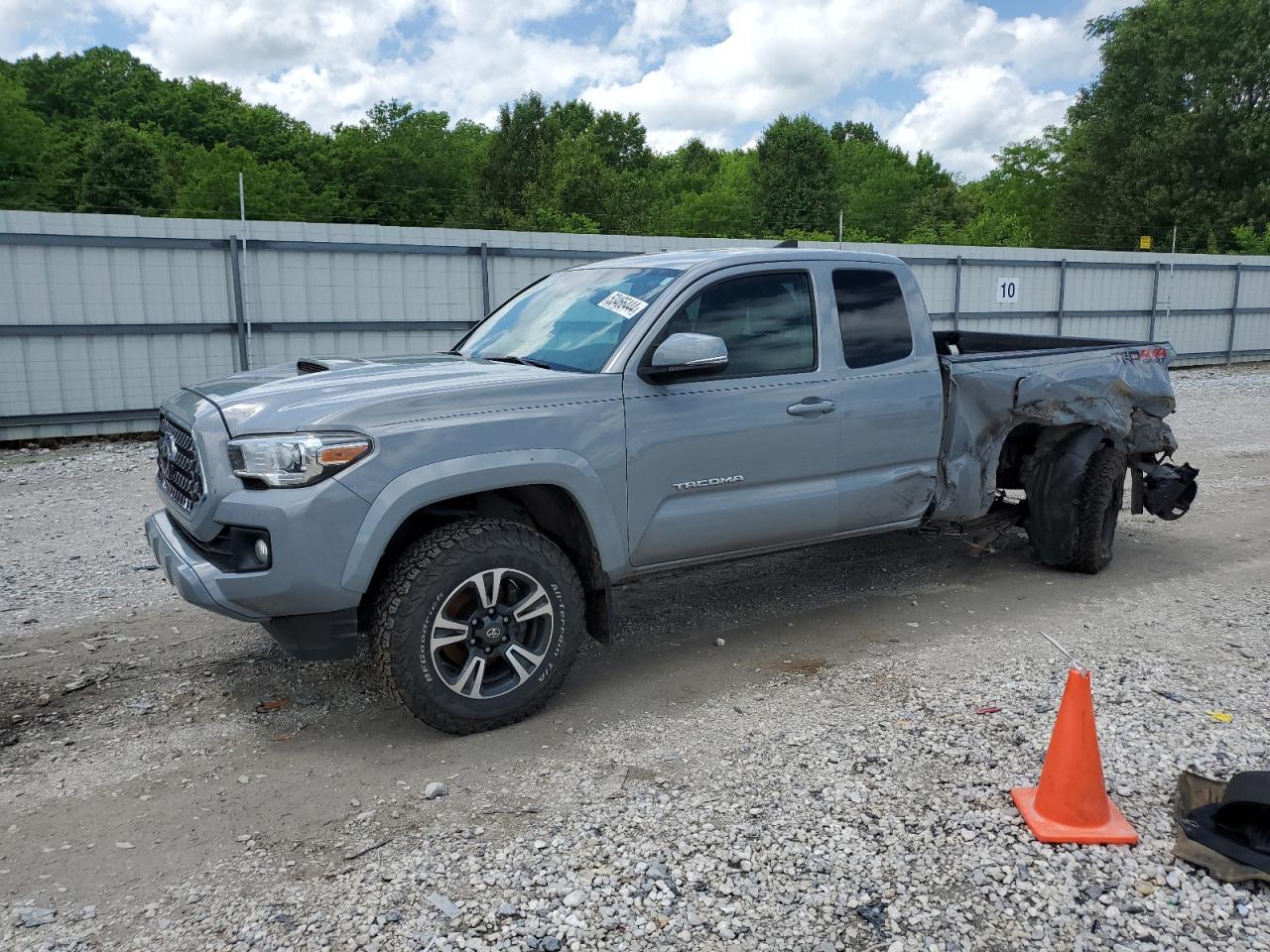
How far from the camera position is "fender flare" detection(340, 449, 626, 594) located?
3.67 m

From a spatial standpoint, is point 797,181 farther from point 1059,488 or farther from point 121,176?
point 1059,488

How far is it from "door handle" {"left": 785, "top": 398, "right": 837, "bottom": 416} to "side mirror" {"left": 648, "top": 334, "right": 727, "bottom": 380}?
2.02ft

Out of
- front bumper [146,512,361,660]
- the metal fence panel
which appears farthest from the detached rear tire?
the metal fence panel

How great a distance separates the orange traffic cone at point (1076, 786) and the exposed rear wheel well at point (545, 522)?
1.86m

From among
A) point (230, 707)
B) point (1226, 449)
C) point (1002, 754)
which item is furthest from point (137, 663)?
point (1226, 449)

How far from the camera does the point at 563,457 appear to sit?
13.3 feet

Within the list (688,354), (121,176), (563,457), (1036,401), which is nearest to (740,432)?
(688,354)

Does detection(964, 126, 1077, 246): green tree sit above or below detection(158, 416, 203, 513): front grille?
above

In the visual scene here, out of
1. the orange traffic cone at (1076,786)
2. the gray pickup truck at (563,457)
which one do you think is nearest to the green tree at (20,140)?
the gray pickup truck at (563,457)

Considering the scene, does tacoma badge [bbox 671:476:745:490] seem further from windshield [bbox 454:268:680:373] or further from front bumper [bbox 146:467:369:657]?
front bumper [bbox 146:467:369:657]

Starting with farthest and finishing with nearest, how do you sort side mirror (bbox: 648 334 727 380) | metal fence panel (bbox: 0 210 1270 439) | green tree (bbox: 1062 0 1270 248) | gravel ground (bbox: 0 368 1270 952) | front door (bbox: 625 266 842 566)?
green tree (bbox: 1062 0 1270 248) → metal fence panel (bbox: 0 210 1270 439) → front door (bbox: 625 266 842 566) → side mirror (bbox: 648 334 727 380) → gravel ground (bbox: 0 368 1270 952)

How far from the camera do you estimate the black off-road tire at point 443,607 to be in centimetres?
378

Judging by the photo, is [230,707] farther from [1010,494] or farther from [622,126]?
[622,126]

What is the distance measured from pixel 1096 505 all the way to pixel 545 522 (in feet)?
12.1
